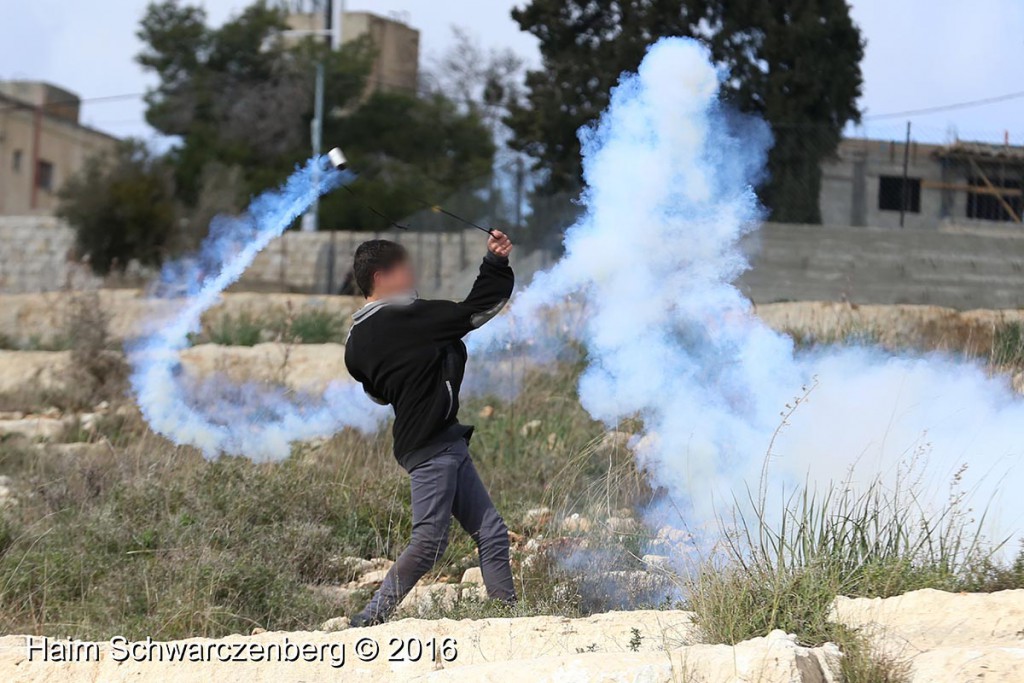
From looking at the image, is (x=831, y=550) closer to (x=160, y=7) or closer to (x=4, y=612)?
(x=4, y=612)

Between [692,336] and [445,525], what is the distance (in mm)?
2250

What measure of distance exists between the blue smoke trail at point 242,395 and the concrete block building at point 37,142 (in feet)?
109

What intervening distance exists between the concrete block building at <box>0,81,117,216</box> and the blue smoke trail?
33192mm

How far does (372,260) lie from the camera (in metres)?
5.40

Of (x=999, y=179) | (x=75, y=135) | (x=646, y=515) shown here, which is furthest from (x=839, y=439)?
(x=75, y=135)

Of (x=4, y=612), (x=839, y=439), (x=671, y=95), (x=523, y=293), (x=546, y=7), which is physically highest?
(x=546, y=7)

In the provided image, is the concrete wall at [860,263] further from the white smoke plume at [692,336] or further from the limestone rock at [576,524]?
the limestone rock at [576,524]

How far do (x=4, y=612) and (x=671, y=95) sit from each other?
436 cm

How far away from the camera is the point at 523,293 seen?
752cm

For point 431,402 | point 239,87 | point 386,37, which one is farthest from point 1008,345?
point 386,37

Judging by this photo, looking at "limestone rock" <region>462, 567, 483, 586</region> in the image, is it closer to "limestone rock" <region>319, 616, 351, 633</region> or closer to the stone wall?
"limestone rock" <region>319, 616, 351, 633</region>

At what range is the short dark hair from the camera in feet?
17.7

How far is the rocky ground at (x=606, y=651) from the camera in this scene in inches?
154

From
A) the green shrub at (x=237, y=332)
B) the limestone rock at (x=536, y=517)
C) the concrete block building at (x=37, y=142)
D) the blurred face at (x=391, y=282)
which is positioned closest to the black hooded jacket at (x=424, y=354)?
the blurred face at (x=391, y=282)
